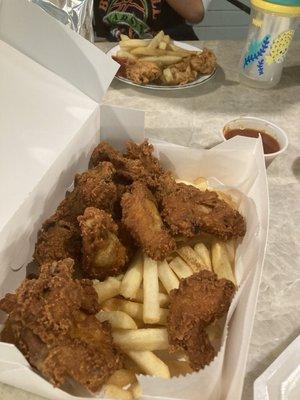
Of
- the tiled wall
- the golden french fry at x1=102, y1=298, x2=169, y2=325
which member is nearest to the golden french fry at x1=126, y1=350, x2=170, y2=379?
the golden french fry at x1=102, y1=298, x2=169, y2=325

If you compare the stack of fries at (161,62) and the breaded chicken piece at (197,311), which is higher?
the breaded chicken piece at (197,311)

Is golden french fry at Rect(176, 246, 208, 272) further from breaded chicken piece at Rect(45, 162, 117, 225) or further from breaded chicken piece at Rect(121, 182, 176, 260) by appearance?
breaded chicken piece at Rect(45, 162, 117, 225)

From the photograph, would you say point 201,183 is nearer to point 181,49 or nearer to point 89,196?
point 89,196

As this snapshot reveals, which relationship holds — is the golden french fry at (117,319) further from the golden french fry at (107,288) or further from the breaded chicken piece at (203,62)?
the breaded chicken piece at (203,62)

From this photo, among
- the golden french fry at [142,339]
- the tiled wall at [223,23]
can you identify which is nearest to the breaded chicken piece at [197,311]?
the golden french fry at [142,339]

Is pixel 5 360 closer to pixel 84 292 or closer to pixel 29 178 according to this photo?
pixel 84 292

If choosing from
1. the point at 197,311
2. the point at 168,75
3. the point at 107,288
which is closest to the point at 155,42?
the point at 168,75
